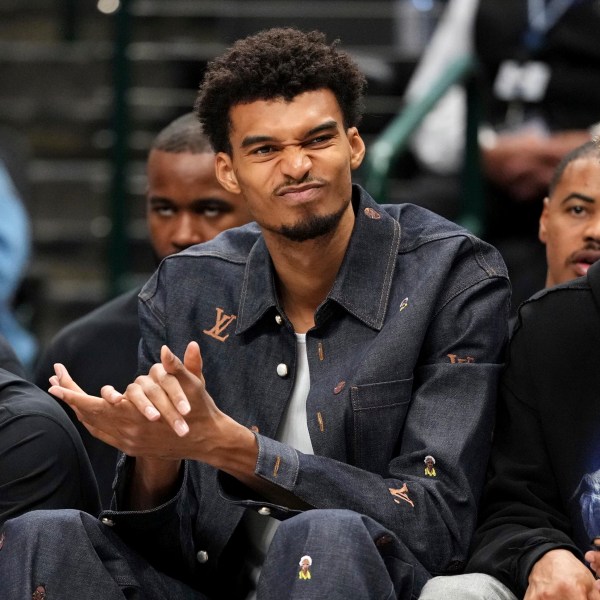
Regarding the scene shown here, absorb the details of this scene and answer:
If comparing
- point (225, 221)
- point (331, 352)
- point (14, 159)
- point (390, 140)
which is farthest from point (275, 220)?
point (14, 159)

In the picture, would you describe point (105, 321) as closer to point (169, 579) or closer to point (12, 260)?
point (169, 579)

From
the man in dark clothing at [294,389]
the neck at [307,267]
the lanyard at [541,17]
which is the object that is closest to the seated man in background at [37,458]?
the man in dark clothing at [294,389]

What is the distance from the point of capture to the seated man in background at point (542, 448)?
2.90m

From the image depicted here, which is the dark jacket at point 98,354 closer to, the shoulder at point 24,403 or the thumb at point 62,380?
the shoulder at point 24,403

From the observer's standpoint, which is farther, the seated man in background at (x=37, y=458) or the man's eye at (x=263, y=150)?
the man's eye at (x=263, y=150)

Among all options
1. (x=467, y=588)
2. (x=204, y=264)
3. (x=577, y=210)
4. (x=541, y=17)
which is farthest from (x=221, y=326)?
(x=541, y=17)

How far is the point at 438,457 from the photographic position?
303cm

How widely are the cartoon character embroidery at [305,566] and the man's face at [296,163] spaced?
2.62 ft

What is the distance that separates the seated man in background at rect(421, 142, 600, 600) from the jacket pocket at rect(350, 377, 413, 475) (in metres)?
0.21

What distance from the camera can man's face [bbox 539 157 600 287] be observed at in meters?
3.84

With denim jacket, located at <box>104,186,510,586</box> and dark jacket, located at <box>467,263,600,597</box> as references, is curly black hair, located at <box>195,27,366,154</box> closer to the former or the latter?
denim jacket, located at <box>104,186,510,586</box>

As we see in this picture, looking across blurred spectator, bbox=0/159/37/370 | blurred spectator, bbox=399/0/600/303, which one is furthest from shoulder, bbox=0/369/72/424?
blurred spectator, bbox=399/0/600/303

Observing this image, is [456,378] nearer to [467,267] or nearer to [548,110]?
[467,267]

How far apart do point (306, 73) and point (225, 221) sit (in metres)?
1.23
